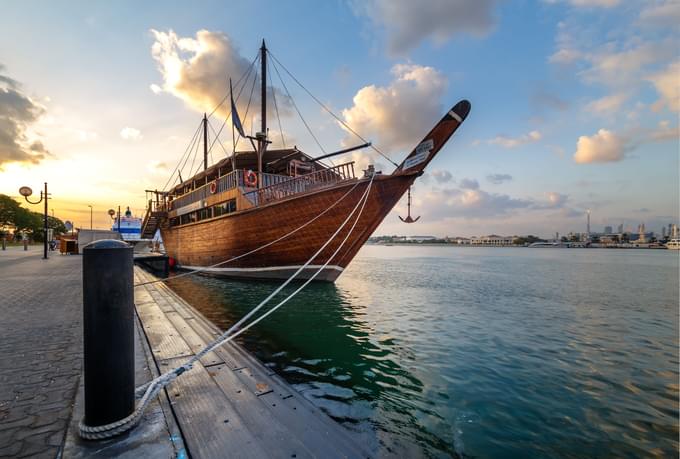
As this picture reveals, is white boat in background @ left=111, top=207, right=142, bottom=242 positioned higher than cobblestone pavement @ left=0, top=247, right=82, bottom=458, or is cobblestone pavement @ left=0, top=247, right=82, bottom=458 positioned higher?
white boat in background @ left=111, top=207, right=142, bottom=242

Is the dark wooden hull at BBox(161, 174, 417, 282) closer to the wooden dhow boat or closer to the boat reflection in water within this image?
the wooden dhow boat

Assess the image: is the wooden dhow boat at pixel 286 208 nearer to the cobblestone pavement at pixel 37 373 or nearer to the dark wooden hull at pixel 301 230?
the dark wooden hull at pixel 301 230

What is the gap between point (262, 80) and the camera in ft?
55.6

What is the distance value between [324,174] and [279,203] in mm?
5237

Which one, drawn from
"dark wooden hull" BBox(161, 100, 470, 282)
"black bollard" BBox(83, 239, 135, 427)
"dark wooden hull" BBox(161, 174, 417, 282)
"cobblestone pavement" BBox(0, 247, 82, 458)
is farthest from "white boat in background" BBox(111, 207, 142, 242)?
"black bollard" BBox(83, 239, 135, 427)

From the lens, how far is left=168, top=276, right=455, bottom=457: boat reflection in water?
9.68 ft

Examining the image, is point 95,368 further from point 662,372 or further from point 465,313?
point 465,313

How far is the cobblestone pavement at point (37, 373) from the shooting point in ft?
6.59

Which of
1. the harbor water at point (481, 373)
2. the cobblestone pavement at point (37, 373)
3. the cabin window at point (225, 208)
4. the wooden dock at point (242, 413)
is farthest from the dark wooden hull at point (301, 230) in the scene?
the wooden dock at point (242, 413)

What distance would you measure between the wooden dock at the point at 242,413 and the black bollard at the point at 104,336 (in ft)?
1.67

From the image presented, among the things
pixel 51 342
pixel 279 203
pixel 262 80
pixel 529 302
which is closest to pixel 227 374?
pixel 51 342

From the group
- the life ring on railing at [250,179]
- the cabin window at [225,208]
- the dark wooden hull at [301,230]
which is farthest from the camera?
the cabin window at [225,208]

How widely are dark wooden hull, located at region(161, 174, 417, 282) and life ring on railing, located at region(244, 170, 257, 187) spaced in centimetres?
178

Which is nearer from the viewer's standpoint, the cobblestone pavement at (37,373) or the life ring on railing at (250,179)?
the cobblestone pavement at (37,373)
